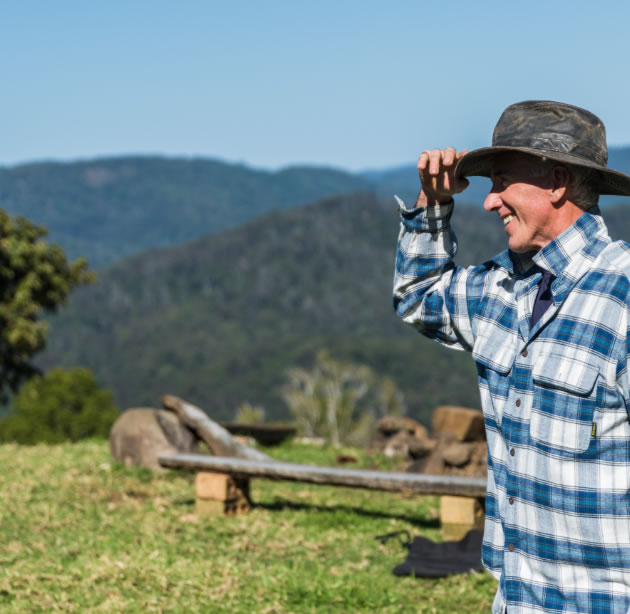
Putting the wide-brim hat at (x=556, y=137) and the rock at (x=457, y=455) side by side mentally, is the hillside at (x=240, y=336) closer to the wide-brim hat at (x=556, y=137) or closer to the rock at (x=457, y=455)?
the rock at (x=457, y=455)

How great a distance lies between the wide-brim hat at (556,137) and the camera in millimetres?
2551

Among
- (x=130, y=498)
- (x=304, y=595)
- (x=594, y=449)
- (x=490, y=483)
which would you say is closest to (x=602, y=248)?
(x=594, y=449)

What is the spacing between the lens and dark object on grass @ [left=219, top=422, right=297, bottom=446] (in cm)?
1289

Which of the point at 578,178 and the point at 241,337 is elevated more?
the point at 578,178

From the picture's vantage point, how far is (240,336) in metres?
166

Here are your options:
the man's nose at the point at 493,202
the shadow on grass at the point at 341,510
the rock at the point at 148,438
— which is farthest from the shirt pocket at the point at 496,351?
the rock at the point at 148,438

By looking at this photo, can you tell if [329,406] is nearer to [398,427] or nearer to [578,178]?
[398,427]

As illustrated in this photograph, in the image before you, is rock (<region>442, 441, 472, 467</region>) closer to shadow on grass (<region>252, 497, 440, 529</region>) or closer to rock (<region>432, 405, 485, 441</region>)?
rock (<region>432, 405, 485, 441</region>)

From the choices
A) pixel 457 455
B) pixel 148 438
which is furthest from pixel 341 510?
pixel 148 438

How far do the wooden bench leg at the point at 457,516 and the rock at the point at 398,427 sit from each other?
5604 millimetres

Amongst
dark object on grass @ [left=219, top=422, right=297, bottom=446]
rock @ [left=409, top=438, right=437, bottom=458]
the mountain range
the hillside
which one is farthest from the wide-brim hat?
the mountain range

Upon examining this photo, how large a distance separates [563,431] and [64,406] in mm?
23155

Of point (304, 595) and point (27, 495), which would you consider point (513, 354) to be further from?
point (27, 495)

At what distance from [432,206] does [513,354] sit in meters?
0.58
